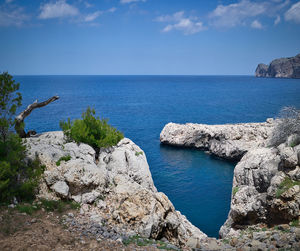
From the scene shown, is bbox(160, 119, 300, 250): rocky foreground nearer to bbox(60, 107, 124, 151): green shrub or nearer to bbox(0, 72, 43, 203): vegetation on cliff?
bbox(60, 107, 124, 151): green shrub

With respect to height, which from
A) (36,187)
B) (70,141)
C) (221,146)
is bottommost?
(221,146)

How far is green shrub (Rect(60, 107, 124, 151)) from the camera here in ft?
65.4

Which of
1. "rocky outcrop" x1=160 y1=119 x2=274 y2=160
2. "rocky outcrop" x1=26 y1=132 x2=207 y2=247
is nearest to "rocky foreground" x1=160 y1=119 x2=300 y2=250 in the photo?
"rocky outcrop" x1=26 y1=132 x2=207 y2=247

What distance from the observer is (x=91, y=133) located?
21.0 meters

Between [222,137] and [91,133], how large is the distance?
91.7 ft

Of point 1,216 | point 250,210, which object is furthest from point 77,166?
point 250,210

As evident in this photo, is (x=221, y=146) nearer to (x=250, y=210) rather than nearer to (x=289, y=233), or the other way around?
(x=250, y=210)

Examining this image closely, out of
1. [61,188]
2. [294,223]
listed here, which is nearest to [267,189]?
[294,223]

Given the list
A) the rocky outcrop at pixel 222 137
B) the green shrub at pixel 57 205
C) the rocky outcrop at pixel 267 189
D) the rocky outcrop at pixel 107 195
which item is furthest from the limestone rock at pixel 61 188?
→ the rocky outcrop at pixel 222 137

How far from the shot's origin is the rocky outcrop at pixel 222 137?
4144cm

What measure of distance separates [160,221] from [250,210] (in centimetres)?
679

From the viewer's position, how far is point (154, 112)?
7731 centimetres

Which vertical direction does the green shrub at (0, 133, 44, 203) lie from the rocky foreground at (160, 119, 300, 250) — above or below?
above

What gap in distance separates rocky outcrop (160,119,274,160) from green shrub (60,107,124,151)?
2512 cm
